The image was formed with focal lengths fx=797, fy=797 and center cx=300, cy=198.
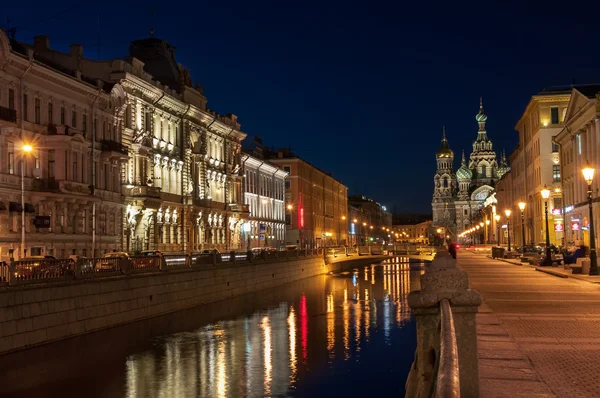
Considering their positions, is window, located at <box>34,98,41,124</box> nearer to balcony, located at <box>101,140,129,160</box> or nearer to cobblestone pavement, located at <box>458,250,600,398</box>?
balcony, located at <box>101,140,129,160</box>

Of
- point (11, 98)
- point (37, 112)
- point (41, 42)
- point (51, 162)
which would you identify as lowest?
point (51, 162)

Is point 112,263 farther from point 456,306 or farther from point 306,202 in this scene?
point 306,202

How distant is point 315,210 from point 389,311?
100221 mm

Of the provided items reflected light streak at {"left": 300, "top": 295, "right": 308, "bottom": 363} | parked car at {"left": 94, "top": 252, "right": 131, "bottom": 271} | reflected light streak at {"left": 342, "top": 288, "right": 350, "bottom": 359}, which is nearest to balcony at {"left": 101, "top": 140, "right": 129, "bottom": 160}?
reflected light streak at {"left": 300, "top": 295, "right": 308, "bottom": 363}

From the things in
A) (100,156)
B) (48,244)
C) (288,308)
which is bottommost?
(288,308)

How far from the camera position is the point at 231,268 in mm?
52438

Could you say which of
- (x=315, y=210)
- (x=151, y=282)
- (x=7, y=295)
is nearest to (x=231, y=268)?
(x=151, y=282)

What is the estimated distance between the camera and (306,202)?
441ft

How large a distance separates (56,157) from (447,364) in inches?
1808

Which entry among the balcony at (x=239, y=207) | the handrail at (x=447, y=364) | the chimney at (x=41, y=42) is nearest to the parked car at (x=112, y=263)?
the handrail at (x=447, y=364)

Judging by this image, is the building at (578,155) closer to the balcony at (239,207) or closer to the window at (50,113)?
the balcony at (239,207)

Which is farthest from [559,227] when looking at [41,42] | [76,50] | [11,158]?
[11,158]

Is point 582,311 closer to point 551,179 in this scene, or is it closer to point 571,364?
point 571,364

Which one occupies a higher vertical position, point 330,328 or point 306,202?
point 306,202
